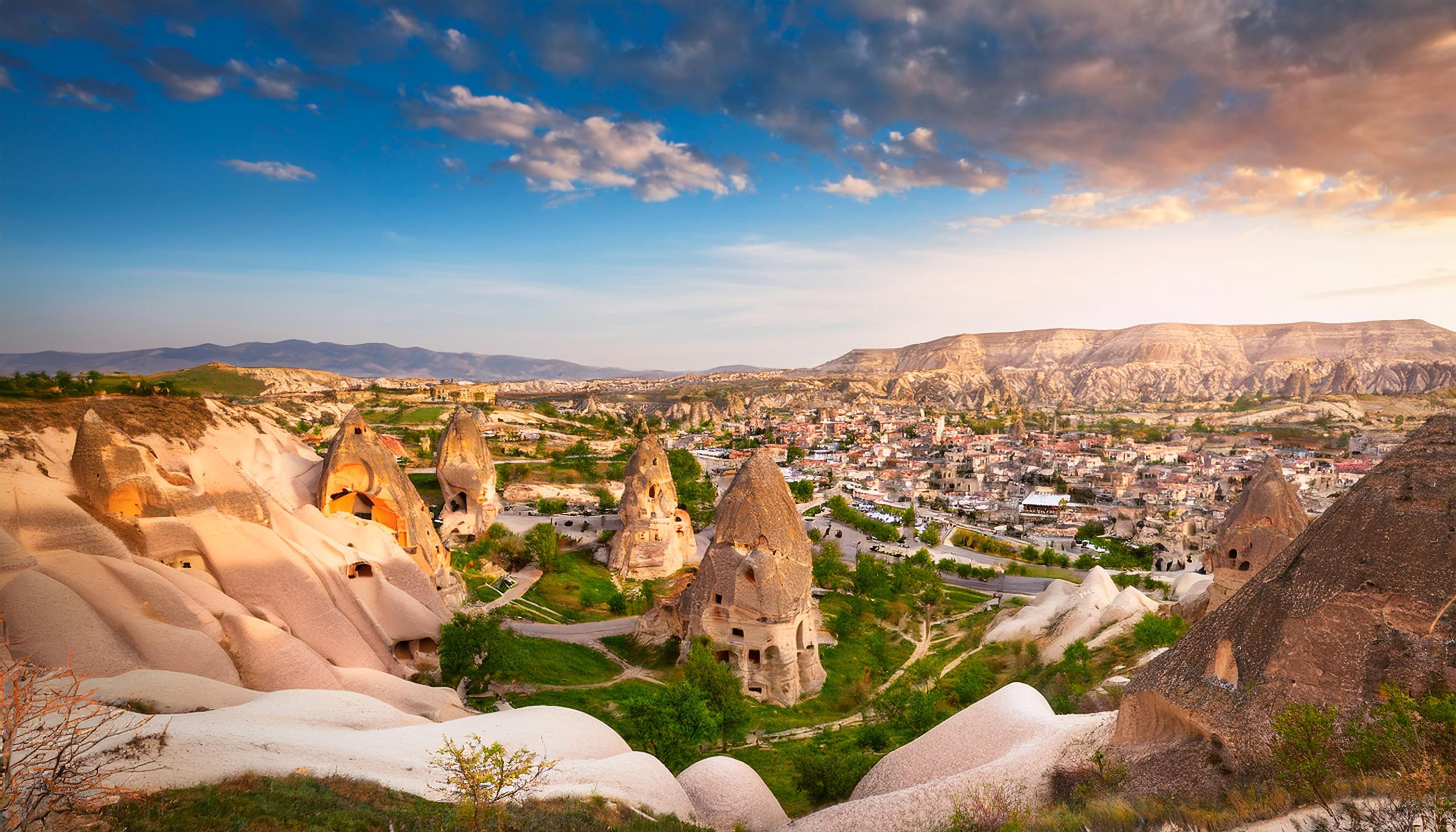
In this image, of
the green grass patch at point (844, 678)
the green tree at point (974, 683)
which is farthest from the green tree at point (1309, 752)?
the green grass patch at point (844, 678)

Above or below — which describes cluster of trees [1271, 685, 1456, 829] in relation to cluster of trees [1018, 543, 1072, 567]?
above

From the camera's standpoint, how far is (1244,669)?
36.5 ft

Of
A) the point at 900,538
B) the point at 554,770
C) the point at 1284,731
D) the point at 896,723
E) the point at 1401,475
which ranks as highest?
the point at 1401,475

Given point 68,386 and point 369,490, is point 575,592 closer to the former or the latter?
point 369,490

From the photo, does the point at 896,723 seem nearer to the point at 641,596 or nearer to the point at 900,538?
the point at 641,596

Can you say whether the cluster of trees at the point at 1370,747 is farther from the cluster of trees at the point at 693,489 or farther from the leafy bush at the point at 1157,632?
the cluster of trees at the point at 693,489

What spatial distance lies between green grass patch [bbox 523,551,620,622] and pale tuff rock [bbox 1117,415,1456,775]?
26866 mm

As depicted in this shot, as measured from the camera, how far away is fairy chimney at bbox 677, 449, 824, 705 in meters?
25.3

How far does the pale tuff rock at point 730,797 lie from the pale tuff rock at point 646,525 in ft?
80.7

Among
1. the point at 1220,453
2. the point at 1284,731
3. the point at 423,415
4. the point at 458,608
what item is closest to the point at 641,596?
the point at 458,608

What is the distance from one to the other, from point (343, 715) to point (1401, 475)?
66.3ft

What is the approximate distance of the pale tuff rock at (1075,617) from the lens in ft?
92.0

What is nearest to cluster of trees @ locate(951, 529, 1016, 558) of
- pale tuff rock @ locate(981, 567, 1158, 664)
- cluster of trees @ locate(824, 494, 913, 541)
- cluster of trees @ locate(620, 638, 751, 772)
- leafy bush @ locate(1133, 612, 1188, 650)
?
cluster of trees @ locate(824, 494, 913, 541)

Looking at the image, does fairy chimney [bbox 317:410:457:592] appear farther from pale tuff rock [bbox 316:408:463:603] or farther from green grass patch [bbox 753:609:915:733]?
green grass patch [bbox 753:609:915:733]
